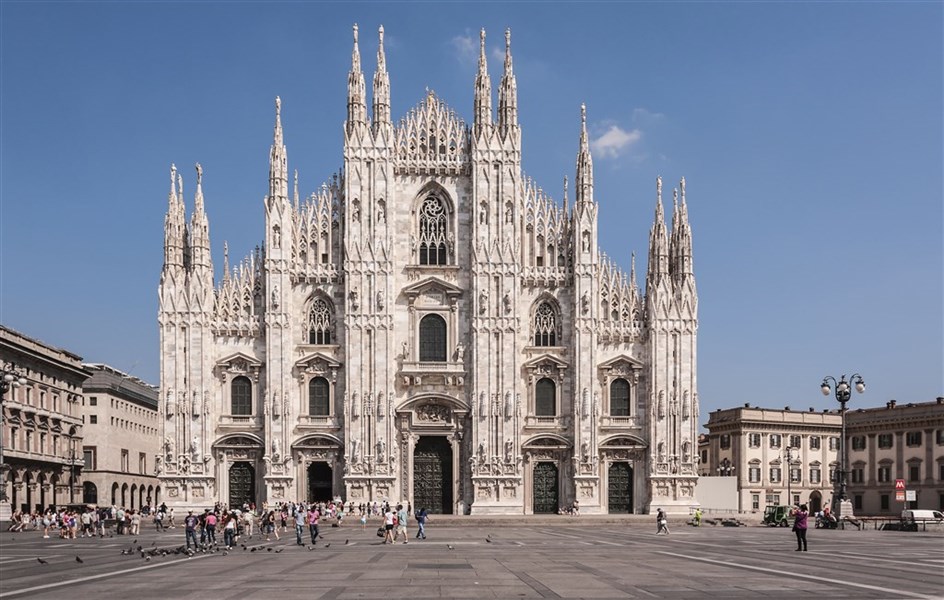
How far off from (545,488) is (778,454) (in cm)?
4145

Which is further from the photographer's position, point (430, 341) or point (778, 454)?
point (778, 454)

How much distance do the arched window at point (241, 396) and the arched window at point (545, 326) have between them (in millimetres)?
16968

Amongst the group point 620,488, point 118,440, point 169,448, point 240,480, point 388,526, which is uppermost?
point 169,448

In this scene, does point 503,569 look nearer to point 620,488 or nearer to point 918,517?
point 918,517

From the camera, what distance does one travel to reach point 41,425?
3125 inches

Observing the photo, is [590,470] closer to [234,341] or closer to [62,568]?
[234,341]

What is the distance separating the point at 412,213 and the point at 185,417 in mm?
17568

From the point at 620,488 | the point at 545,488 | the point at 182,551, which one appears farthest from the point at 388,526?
the point at 620,488

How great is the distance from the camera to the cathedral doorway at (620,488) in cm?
6512

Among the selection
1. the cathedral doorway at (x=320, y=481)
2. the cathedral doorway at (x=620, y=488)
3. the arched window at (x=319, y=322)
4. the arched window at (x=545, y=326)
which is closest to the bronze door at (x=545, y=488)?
the cathedral doorway at (x=620, y=488)

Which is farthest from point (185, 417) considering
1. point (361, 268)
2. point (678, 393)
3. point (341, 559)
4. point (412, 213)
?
point (341, 559)

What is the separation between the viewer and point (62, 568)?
29922 mm

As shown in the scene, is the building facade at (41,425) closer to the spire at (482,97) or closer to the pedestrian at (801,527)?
the spire at (482,97)

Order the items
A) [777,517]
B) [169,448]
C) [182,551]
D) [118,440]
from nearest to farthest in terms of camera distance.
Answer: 1. [182,551]
2. [777,517]
3. [169,448]
4. [118,440]
